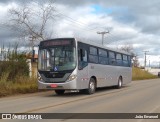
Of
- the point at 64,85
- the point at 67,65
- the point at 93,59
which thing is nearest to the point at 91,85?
the point at 93,59

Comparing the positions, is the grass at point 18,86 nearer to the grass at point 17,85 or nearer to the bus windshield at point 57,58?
the grass at point 17,85

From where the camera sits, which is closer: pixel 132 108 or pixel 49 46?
pixel 132 108

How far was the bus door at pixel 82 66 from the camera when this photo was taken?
19.2 metres

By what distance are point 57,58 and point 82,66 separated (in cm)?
152

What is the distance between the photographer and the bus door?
19203 mm

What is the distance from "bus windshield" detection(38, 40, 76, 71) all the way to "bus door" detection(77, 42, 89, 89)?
54 centimetres

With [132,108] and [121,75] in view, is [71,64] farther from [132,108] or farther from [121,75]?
[121,75]

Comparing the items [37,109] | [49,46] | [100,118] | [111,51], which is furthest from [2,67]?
[100,118]

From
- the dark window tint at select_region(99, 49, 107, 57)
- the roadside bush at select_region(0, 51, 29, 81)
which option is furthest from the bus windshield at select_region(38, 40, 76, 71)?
the roadside bush at select_region(0, 51, 29, 81)

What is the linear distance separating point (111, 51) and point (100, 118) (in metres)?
14.5

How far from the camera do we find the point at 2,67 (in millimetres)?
24484

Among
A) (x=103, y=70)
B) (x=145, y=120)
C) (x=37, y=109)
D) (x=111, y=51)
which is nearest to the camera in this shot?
(x=145, y=120)

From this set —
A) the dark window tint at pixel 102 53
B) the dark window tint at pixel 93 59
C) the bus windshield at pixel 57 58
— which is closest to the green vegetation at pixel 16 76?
the bus windshield at pixel 57 58

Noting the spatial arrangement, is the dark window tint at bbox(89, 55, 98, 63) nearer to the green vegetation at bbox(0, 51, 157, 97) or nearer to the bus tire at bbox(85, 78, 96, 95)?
the bus tire at bbox(85, 78, 96, 95)
